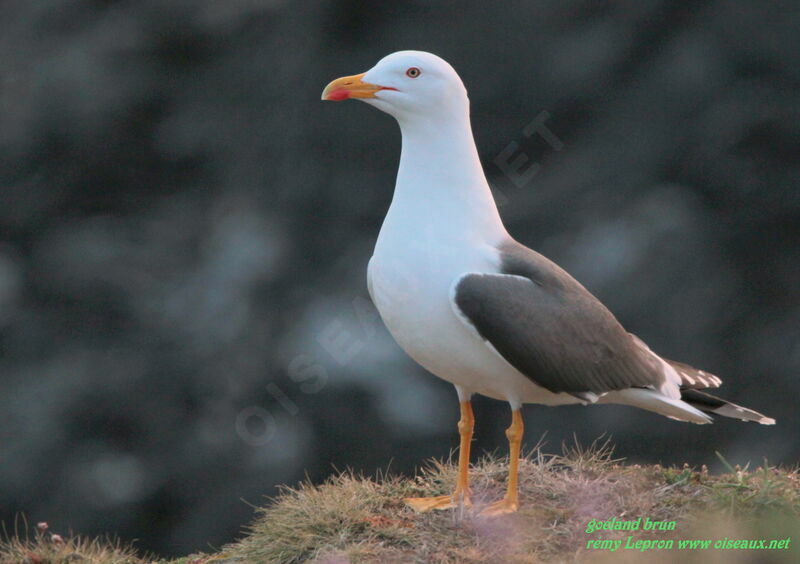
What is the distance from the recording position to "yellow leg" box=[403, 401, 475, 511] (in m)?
6.11

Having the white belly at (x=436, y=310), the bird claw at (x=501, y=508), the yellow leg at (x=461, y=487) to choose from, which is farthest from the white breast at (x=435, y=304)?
the bird claw at (x=501, y=508)

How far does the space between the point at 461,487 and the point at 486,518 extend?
390 millimetres

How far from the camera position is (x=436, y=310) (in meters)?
5.65

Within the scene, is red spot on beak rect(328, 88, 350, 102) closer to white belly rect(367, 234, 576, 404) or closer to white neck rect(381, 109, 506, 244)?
white neck rect(381, 109, 506, 244)

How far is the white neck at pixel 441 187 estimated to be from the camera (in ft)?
19.2

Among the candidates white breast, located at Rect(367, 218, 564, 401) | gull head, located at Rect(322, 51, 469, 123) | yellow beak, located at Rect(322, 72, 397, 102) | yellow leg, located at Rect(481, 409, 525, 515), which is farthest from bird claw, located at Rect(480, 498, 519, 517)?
yellow beak, located at Rect(322, 72, 397, 102)

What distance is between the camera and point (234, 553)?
6.22 meters

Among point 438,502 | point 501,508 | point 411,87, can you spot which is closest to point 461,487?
point 438,502

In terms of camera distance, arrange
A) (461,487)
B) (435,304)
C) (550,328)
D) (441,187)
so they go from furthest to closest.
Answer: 1. (461,487)
2. (441,187)
3. (550,328)
4. (435,304)

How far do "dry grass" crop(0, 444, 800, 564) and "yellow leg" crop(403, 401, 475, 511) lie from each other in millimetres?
85

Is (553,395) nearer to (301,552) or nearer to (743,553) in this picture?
(301,552)

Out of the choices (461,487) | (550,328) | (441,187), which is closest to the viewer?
(550,328)

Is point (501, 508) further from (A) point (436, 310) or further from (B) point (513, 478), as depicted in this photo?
(A) point (436, 310)

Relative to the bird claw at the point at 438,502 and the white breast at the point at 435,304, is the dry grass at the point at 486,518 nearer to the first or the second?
the bird claw at the point at 438,502
